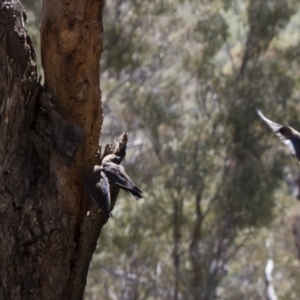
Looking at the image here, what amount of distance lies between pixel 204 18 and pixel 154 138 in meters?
2.11

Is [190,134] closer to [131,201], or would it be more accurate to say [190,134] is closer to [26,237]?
[131,201]

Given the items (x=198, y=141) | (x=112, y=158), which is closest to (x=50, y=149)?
(x=112, y=158)

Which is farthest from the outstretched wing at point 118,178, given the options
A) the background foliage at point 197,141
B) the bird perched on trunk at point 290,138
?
the background foliage at point 197,141

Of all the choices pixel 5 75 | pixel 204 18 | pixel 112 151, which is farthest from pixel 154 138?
pixel 5 75

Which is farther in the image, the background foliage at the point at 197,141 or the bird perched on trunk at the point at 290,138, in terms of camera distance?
the background foliage at the point at 197,141

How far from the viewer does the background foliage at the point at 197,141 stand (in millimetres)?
11102

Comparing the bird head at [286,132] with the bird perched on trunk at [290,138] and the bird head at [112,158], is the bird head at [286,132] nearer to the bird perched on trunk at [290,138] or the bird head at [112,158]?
the bird perched on trunk at [290,138]

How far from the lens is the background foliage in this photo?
437 inches

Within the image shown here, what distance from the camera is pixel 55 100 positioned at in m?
4.01

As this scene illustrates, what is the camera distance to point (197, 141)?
11250 mm

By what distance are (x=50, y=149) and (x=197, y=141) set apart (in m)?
7.42

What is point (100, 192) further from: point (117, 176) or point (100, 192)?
point (117, 176)

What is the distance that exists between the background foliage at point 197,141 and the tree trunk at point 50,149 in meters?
7.03

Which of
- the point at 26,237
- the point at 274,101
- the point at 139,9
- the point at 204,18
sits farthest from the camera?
the point at 139,9
